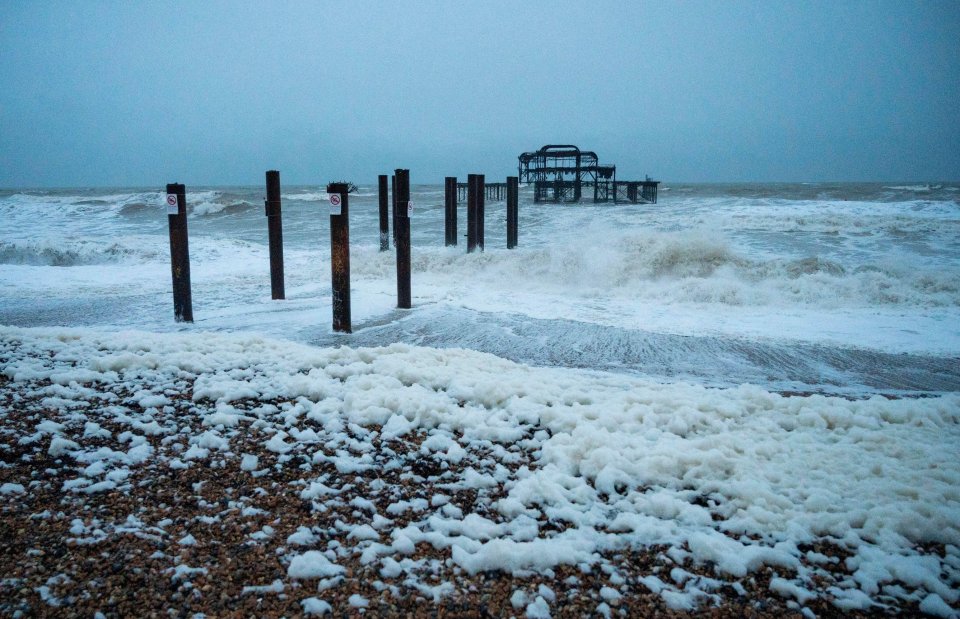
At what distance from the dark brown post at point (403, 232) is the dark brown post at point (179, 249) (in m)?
2.53

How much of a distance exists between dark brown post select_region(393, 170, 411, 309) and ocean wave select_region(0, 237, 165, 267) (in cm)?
919

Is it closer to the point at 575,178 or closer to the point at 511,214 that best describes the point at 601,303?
the point at 511,214

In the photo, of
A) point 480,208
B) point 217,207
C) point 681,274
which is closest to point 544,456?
point 681,274

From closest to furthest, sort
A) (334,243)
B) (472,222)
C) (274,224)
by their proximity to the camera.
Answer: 1. (334,243)
2. (274,224)
3. (472,222)

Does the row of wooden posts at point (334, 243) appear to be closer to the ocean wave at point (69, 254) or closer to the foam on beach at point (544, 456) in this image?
the foam on beach at point (544, 456)

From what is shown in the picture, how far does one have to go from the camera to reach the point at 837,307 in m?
9.49

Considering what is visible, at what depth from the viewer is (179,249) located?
7.38 m

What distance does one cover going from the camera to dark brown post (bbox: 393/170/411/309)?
7.82 metres

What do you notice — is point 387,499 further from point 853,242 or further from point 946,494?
point 853,242

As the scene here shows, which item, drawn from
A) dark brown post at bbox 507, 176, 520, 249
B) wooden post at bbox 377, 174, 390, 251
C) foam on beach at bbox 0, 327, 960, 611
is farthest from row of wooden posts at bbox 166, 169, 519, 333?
dark brown post at bbox 507, 176, 520, 249

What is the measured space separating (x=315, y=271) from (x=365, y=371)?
8.21 meters

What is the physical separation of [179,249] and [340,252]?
6.82ft

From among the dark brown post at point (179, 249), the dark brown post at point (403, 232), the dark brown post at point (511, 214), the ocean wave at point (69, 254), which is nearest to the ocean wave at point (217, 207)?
the ocean wave at point (69, 254)

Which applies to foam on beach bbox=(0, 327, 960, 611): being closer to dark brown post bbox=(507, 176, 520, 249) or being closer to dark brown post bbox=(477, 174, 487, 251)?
dark brown post bbox=(477, 174, 487, 251)
